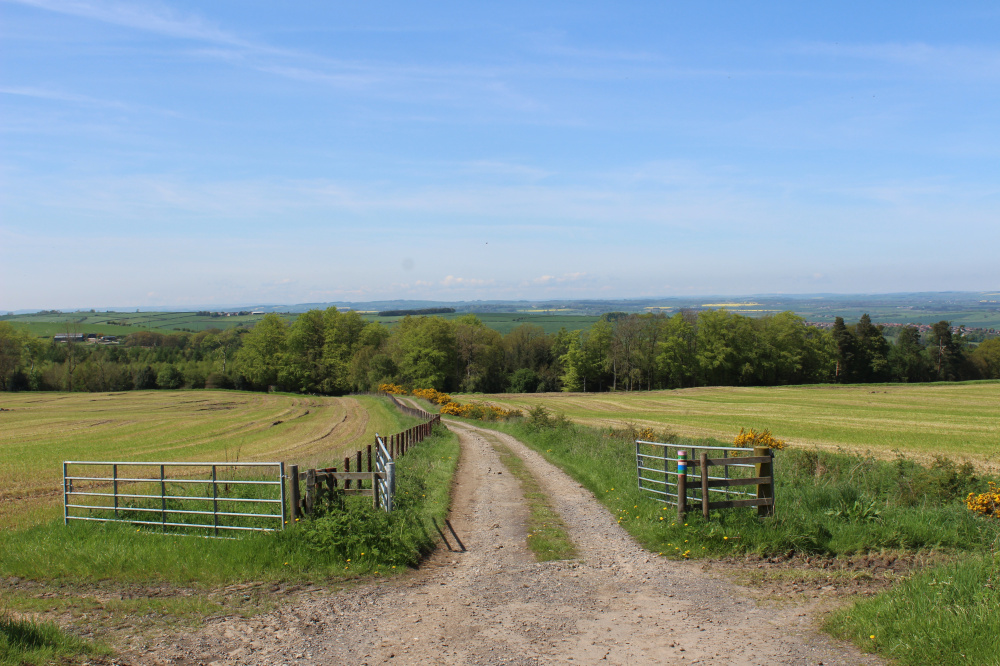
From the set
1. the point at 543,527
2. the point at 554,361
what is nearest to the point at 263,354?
the point at 554,361

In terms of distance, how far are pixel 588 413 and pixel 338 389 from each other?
47811 millimetres

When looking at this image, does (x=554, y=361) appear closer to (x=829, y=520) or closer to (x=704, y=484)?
(x=704, y=484)

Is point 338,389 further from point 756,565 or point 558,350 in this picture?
point 756,565

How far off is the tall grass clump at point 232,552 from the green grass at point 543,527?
1.82 m

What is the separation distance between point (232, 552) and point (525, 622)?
4.74 metres

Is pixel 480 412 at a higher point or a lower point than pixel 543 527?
lower

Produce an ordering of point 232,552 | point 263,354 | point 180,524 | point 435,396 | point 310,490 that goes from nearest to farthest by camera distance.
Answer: point 232,552
point 310,490
point 180,524
point 435,396
point 263,354

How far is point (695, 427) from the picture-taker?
4234 cm

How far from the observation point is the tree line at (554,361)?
87562 millimetres

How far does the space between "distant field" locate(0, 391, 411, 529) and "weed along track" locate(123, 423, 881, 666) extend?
34.5 feet

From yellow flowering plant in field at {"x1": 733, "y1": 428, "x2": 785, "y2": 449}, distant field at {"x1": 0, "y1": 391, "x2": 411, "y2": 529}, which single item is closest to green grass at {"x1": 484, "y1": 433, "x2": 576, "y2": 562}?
yellow flowering plant in field at {"x1": 733, "y1": 428, "x2": 785, "y2": 449}

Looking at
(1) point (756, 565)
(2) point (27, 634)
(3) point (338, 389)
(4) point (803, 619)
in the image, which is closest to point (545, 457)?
(1) point (756, 565)

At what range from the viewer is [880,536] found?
383 inches

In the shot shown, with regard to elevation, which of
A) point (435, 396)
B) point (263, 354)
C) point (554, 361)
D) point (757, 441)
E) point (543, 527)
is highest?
point (543, 527)
